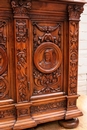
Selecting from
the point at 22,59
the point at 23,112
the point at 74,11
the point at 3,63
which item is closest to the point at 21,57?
the point at 22,59

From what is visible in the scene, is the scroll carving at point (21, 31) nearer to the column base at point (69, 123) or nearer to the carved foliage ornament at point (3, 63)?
the carved foliage ornament at point (3, 63)

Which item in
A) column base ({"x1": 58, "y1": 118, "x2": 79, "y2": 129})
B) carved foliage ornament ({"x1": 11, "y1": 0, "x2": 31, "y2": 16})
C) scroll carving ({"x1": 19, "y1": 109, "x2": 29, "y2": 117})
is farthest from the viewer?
column base ({"x1": 58, "y1": 118, "x2": 79, "y2": 129})

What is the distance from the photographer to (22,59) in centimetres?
96

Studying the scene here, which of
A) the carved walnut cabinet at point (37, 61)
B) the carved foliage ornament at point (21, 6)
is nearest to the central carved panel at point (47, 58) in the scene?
the carved walnut cabinet at point (37, 61)

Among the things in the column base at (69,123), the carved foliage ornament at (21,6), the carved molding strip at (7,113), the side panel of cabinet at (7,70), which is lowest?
the column base at (69,123)

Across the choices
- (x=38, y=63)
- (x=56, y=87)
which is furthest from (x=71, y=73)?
(x=38, y=63)

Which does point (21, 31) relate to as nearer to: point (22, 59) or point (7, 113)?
point (22, 59)

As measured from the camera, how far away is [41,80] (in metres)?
1.05

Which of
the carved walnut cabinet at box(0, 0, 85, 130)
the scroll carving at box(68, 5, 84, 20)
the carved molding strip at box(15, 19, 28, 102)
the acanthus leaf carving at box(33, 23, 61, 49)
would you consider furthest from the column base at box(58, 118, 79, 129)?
the scroll carving at box(68, 5, 84, 20)

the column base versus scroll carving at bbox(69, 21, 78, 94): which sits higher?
scroll carving at bbox(69, 21, 78, 94)

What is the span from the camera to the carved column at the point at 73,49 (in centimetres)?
104

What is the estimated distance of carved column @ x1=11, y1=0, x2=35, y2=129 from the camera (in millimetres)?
916

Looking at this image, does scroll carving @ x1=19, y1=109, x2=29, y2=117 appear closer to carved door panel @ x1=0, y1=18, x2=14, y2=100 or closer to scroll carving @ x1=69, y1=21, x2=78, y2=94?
carved door panel @ x1=0, y1=18, x2=14, y2=100

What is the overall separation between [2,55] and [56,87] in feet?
1.44
